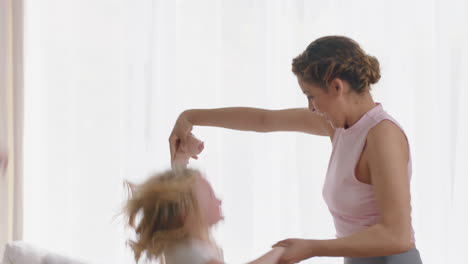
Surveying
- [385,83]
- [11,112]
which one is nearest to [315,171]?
[385,83]

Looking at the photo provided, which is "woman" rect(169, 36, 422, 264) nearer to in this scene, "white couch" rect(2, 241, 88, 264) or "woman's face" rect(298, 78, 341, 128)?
"woman's face" rect(298, 78, 341, 128)

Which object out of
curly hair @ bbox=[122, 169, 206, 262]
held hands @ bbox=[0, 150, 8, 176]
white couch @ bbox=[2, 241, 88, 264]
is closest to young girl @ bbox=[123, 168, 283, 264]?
curly hair @ bbox=[122, 169, 206, 262]

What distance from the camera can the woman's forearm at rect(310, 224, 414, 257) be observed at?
61.6 inches

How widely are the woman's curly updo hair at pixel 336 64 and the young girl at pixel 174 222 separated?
15.2 inches

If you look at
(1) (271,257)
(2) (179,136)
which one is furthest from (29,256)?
(1) (271,257)

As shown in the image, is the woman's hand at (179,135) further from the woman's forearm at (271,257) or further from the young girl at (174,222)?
the woman's forearm at (271,257)

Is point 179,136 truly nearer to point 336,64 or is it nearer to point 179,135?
point 179,135

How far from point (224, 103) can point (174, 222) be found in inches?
49.9

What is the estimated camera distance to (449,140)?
240 centimetres

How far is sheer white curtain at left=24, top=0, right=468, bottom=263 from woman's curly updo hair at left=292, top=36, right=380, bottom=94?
2.51 ft

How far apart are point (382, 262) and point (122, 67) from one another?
75.2 inches

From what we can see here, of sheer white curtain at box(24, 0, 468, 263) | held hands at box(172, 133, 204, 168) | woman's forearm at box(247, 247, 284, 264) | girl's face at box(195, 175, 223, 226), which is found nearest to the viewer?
woman's forearm at box(247, 247, 284, 264)

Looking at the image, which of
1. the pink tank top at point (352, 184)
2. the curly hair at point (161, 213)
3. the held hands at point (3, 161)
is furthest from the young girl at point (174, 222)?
the held hands at point (3, 161)

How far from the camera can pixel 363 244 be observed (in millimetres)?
1567
